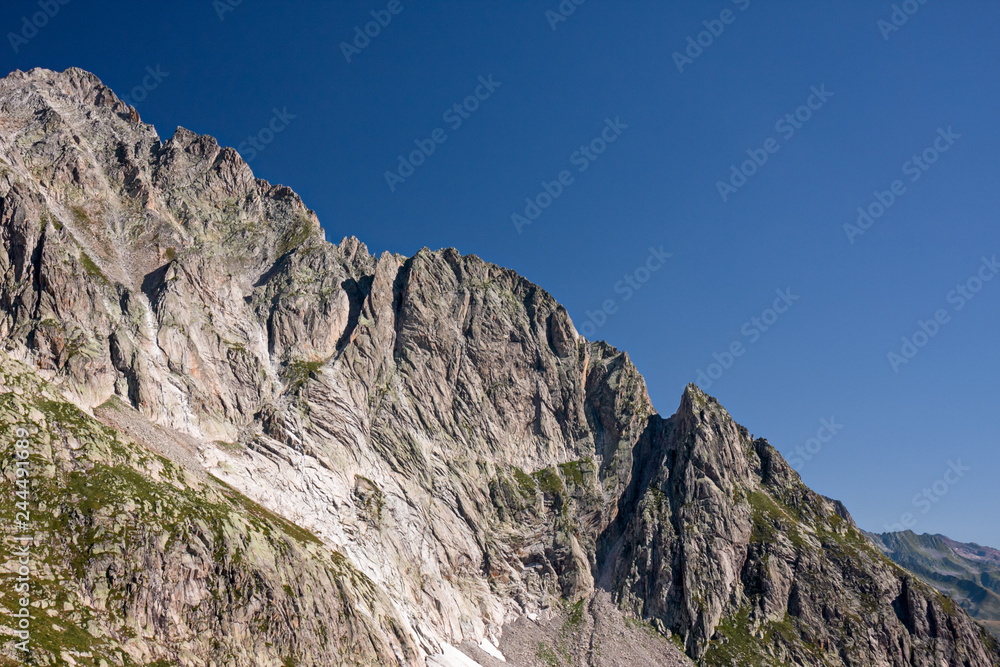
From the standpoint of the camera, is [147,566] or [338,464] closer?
[147,566]

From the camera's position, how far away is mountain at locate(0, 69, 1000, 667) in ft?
223

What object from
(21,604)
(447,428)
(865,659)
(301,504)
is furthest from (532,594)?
(21,604)

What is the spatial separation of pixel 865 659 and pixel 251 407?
4637 inches

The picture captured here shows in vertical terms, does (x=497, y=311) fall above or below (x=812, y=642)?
above

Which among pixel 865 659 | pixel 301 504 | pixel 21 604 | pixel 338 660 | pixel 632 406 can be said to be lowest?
pixel 21 604

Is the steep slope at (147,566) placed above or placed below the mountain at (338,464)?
below

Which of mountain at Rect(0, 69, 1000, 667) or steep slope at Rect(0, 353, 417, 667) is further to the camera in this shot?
mountain at Rect(0, 69, 1000, 667)

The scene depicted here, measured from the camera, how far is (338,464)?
353 ft

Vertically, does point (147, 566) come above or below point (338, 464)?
below

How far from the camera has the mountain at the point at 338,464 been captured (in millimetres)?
68000

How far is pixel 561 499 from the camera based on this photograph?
132000mm

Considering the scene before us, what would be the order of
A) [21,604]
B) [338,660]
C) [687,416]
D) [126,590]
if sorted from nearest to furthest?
1. [21,604]
2. [126,590]
3. [338,660]
4. [687,416]

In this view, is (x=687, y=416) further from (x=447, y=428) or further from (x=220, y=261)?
(x=220, y=261)

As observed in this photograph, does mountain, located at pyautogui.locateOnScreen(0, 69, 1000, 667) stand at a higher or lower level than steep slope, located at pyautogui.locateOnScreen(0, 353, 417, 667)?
higher
